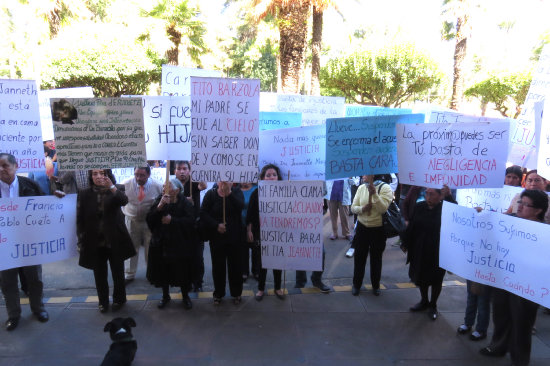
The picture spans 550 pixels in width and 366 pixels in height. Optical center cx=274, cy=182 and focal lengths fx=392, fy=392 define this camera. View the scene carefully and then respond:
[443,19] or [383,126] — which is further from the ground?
[443,19]

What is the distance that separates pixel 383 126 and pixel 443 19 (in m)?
15.4

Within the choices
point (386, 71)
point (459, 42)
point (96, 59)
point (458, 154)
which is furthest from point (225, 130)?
point (386, 71)

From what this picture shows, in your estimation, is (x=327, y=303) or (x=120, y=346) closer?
(x=120, y=346)

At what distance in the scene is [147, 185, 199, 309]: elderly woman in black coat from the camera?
4215 millimetres

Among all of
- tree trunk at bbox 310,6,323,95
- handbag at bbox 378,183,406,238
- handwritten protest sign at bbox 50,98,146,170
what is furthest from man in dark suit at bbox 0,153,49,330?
tree trunk at bbox 310,6,323,95

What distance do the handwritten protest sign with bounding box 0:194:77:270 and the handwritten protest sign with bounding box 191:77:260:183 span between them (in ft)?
4.59

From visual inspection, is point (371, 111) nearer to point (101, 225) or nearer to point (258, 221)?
point (258, 221)

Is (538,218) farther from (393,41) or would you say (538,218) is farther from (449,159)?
(393,41)

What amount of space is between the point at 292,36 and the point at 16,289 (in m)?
8.84

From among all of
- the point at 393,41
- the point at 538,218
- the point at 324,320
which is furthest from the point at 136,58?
the point at 538,218

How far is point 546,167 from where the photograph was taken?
3.40m

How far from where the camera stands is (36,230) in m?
3.92

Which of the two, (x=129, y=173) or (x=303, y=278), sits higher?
(x=129, y=173)

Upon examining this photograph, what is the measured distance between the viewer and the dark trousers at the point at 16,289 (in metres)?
3.93
